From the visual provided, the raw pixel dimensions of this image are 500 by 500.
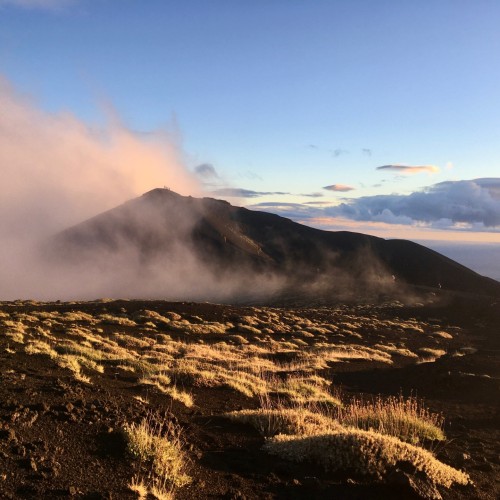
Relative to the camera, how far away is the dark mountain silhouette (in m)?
123

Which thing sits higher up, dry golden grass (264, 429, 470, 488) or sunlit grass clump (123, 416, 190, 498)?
sunlit grass clump (123, 416, 190, 498)

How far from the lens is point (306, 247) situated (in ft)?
465

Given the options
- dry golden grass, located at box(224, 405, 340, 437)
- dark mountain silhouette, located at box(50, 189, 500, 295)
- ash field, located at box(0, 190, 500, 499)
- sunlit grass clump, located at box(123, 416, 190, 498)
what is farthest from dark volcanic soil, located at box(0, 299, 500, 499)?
dark mountain silhouette, located at box(50, 189, 500, 295)

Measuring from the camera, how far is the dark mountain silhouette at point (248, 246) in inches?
4828

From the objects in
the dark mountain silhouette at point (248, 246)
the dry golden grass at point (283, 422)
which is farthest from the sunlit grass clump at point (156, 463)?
the dark mountain silhouette at point (248, 246)

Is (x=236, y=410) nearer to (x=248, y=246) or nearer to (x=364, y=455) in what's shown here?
(x=364, y=455)

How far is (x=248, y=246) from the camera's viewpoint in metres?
136

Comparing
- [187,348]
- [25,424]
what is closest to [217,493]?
[25,424]

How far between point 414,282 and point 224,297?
57.0m

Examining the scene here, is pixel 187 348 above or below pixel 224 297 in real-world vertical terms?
above

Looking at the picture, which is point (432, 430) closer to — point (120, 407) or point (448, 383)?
point (120, 407)

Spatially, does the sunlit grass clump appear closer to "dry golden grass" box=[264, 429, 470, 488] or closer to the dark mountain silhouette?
"dry golden grass" box=[264, 429, 470, 488]

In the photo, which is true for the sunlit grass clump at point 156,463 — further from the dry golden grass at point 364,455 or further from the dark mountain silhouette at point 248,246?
the dark mountain silhouette at point 248,246

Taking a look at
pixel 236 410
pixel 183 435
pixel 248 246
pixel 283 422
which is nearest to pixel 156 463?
pixel 183 435
